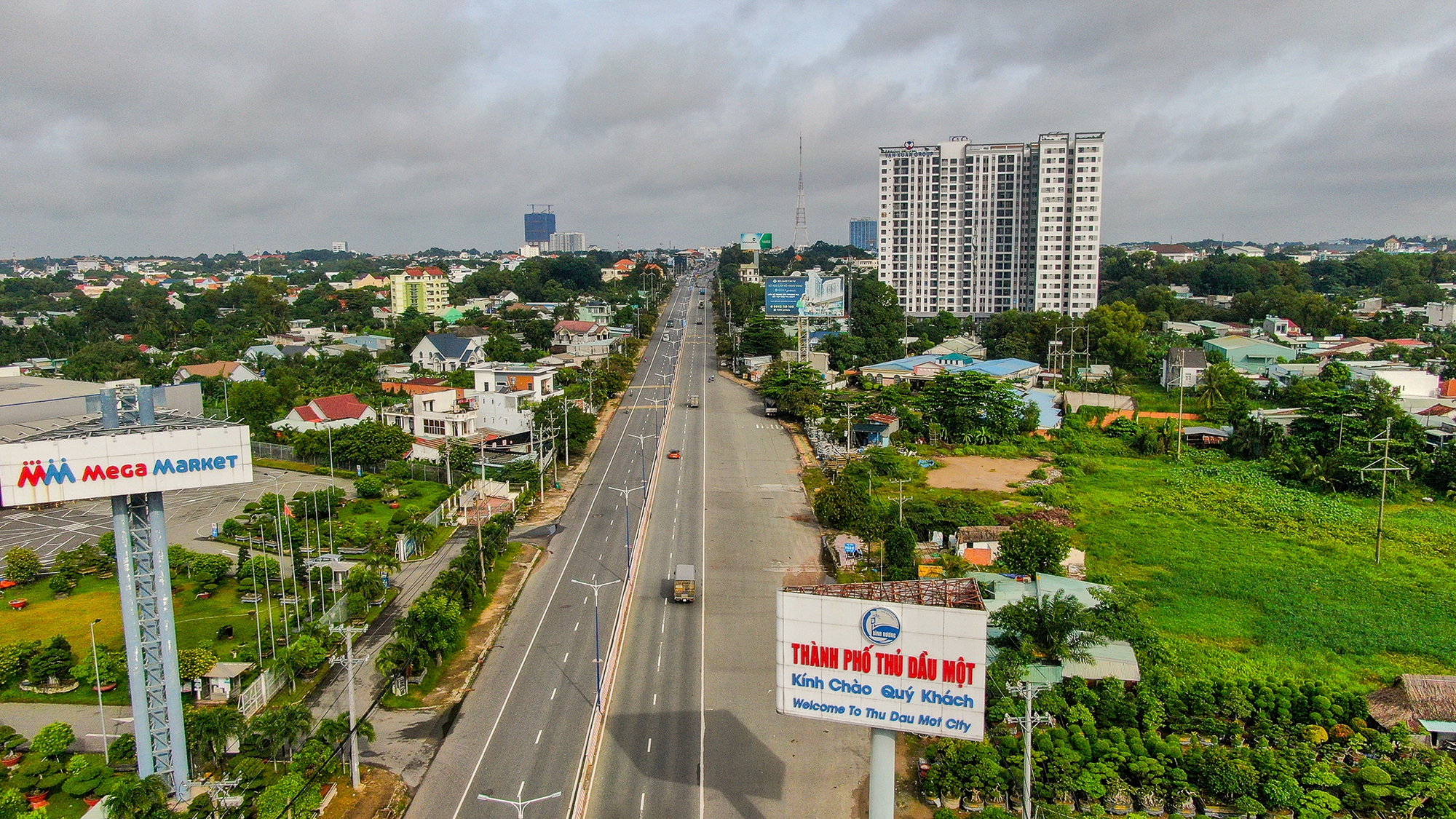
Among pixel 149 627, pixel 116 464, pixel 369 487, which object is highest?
pixel 116 464

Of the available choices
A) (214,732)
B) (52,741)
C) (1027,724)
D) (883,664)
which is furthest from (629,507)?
(883,664)

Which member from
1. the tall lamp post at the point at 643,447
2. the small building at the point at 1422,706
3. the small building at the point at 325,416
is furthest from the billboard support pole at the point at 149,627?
the small building at the point at 325,416

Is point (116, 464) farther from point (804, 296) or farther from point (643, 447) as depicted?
point (804, 296)

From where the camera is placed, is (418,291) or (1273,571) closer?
(1273,571)

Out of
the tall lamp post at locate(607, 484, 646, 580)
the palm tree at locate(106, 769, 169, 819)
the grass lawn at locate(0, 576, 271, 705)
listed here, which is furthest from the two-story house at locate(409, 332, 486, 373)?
the palm tree at locate(106, 769, 169, 819)

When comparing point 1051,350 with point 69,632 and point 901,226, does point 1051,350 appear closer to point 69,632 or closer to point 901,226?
point 901,226

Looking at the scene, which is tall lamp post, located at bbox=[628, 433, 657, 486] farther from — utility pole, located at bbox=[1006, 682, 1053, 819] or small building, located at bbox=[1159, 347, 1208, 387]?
small building, located at bbox=[1159, 347, 1208, 387]
